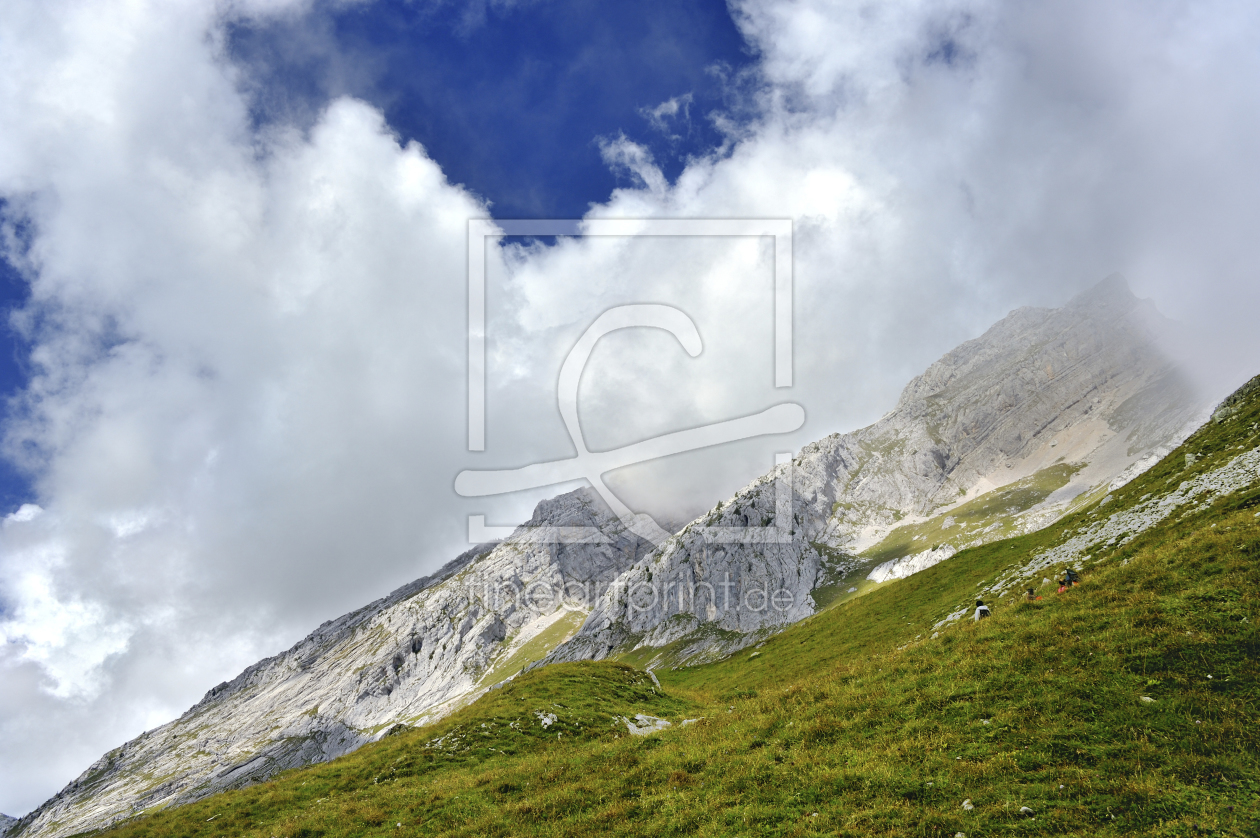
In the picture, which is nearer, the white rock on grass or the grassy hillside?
the grassy hillside

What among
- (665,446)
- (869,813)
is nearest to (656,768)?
(869,813)

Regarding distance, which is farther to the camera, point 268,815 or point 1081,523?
point 1081,523

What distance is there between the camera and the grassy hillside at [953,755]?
12.9 m

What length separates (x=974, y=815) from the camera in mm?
12719

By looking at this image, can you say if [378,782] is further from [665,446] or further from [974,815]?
[665,446]

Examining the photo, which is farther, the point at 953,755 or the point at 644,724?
the point at 644,724

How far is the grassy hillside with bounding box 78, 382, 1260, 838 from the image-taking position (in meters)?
12.9

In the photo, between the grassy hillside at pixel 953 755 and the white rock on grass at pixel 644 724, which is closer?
the grassy hillside at pixel 953 755

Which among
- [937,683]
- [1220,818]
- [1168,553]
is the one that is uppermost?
[1168,553]

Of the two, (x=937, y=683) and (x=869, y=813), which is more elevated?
(x=937, y=683)

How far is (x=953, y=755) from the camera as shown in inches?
598

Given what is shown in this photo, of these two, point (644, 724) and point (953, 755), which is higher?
point (953, 755)

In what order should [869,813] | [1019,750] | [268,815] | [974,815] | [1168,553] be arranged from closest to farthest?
[974,815] → [869,813] → [1019,750] → [1168,553] → [268,815]

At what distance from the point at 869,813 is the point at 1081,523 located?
5162 centimetres
